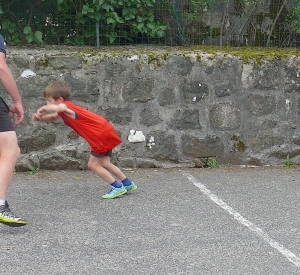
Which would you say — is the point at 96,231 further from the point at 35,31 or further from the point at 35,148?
the point at 35,31

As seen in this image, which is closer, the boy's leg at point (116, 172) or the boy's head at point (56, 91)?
the boy's head at point (56, 91)

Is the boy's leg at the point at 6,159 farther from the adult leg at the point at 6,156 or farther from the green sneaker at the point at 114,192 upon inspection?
the green sneaker at the point at 114,192

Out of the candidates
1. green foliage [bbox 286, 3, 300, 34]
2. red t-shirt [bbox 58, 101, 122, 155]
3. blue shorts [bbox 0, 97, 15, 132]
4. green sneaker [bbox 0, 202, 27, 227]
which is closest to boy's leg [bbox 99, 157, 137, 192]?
red t-shirt [bbox 58, 101, 122, 155]

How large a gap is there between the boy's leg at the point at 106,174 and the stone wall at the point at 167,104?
1.10 metres

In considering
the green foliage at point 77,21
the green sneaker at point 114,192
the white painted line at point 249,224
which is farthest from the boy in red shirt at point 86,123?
the green foliage at point 77,21

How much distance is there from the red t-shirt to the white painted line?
1097mm

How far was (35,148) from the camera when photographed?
7.22 meters

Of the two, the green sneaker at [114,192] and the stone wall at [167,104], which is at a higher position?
the stone wall at [167,104]

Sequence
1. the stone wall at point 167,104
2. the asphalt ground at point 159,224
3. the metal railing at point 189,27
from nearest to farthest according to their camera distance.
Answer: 1. the asphalt ground at point 159,224
2. the stone wall at point 167,104
3. the metal railing at point 189,27

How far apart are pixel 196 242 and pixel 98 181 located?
2.23 metres

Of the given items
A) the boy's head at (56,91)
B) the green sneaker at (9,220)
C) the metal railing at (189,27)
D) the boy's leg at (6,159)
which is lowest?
the green sneaker at (9,220)

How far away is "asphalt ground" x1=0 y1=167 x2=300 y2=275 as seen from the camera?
14.4 ft

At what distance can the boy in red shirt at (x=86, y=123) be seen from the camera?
5789 mm

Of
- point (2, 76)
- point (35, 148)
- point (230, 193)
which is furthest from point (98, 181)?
point (2, 76)
